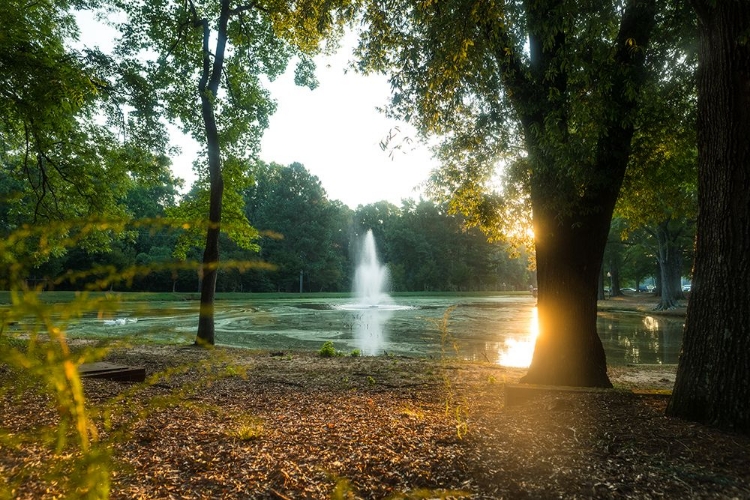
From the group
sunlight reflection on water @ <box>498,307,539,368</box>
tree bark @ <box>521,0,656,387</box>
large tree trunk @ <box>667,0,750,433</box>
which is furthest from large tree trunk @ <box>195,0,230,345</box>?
large tree trunk @ <box>667,0,750,433</box>

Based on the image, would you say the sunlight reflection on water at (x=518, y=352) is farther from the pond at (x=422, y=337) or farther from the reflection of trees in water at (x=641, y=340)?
the reflection of trees in water at (x=641, y=340)

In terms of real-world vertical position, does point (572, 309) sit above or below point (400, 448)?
above

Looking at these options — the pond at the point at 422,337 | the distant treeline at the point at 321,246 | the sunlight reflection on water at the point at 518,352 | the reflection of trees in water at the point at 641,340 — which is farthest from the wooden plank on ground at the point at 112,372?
the distant treeline at the point at 321,246

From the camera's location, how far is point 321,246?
5972 cm

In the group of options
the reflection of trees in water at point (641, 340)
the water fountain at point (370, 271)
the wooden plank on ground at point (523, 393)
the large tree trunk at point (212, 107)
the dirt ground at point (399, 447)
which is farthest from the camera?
the water fountain at point (370, 271)

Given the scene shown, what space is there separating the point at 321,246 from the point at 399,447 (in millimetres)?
56822

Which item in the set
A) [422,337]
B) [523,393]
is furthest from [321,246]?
[523,393]

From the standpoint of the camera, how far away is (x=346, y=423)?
4059 mm

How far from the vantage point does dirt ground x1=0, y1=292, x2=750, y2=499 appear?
9.04ft

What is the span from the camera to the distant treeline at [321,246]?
4981 cm

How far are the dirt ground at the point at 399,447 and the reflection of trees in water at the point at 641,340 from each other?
8.07 meters

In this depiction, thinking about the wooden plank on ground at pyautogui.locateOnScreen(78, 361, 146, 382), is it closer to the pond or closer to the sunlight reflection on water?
the pond

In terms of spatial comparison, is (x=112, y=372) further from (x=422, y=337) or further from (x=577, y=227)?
(x=422, y=337)

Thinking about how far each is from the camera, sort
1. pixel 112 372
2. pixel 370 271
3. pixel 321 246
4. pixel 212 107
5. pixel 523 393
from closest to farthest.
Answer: pixel 523 393
pixel 112 372
pixel 212 107
pixel 321 246
pixel 370 271
